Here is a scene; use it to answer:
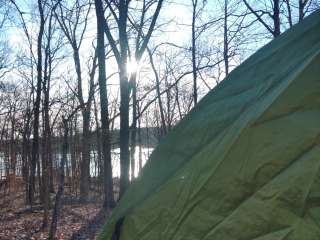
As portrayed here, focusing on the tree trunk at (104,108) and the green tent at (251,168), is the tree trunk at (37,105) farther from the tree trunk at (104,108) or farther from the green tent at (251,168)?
the green tent at (251,168)

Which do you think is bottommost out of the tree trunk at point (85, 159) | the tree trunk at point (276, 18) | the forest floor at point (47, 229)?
the forest floor at point (47, 229)

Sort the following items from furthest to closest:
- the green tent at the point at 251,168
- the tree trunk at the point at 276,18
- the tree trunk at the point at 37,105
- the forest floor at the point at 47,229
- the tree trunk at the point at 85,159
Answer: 1. the tree trunk at the point at 85,159
2. the tree trunk at the point at 37,105
3. the tree trunk at the point at 276,18
4. the forest floor at the point at 47,229
5. the green tent at the point at 251,168

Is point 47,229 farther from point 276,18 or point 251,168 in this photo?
point 276,18

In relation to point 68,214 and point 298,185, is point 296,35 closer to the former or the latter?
point 298,185

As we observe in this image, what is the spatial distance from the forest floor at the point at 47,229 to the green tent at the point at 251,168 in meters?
7.00

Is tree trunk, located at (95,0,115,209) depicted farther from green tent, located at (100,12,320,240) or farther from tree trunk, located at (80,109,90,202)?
green tent, located at (100,12,320,240)

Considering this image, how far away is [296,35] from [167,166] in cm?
139

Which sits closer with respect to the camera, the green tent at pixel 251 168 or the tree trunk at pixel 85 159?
the green tent at pixel 251 168

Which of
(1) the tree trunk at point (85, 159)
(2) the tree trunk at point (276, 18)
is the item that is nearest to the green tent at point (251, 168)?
(2) the tree trunk at point (276, 18)

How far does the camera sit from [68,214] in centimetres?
1265

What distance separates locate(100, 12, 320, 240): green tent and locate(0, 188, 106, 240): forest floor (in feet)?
23.0

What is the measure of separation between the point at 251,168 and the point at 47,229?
8.92 metres

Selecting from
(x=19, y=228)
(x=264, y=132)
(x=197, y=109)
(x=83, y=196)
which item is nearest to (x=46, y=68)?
(x=83, y=196)

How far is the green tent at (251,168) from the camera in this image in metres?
1.87
